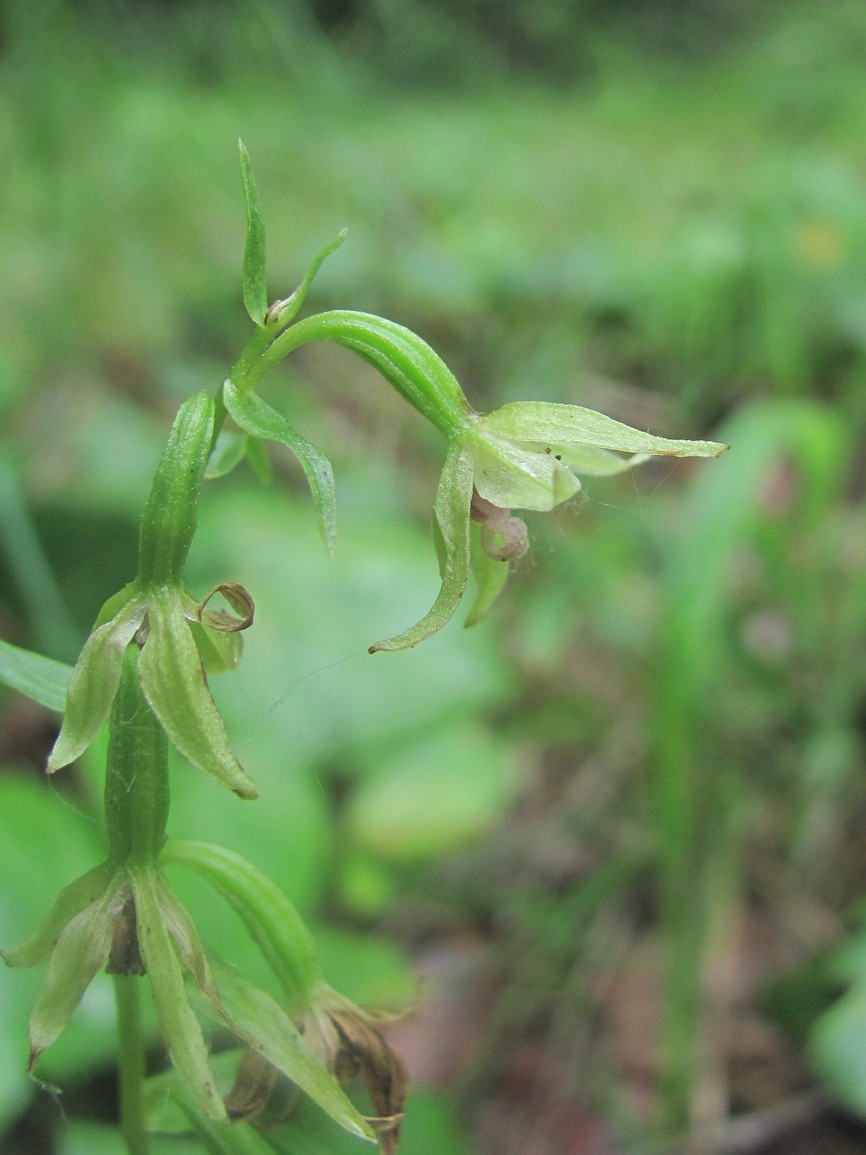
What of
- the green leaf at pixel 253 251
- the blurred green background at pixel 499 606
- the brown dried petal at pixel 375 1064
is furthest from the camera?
the blurred green background at pixel 499 606

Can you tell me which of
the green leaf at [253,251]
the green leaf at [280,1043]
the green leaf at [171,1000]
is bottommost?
the green leaf at [280,1043]

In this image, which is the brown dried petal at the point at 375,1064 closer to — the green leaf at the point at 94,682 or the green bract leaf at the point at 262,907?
the green bract leaf at the point at 262,907

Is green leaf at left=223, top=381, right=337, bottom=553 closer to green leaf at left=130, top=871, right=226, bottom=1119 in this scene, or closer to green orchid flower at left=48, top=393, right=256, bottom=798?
green orchid flower at left=48, top=393, right=256, bottom=798

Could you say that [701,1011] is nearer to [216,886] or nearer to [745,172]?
[216,886]

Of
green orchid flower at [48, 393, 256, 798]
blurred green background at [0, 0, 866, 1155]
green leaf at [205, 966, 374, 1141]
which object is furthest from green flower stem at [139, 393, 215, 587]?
green leaf at [205, 966, 374, 1141]

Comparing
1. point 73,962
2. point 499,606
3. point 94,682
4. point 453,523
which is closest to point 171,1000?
point 73,962

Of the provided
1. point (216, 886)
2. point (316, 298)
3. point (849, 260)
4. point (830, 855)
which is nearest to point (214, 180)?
point (316, 298)

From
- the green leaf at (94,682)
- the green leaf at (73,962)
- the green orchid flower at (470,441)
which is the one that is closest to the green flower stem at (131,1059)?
the green leaf at (73,962)
